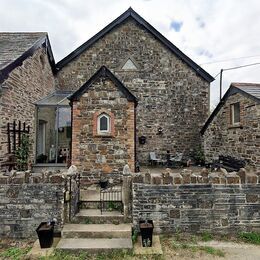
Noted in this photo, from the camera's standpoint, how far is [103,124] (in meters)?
7.80

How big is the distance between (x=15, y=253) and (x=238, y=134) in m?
8.78

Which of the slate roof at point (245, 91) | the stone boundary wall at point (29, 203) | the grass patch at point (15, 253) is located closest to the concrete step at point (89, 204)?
the stone boundary wall at point (29, 203)

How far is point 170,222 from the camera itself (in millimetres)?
5066

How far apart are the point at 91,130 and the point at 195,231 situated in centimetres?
443

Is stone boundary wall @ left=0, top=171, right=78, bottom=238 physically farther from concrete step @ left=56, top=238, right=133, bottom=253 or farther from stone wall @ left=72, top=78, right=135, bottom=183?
stone wall @ left=72, top=78, right=135, bottom=183

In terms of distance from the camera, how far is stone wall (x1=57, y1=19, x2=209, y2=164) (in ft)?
43.0

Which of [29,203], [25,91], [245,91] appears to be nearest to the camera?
[29,203]

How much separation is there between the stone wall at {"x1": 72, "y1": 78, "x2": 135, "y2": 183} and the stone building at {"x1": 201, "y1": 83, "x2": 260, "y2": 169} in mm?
4767

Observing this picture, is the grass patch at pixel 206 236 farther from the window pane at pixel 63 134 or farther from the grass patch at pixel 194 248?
the window pane at pixel 63 134

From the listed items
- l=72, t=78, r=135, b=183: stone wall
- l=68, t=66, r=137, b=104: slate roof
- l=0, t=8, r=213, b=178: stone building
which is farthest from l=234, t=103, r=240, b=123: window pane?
l=72, t=78, r=135, b=183: stone wall

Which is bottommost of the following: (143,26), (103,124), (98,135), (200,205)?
(200,205)

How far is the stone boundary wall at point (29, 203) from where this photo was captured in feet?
16.5

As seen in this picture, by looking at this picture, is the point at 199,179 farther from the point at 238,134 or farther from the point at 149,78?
the point at 149,78

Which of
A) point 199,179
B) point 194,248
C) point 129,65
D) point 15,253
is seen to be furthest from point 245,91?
point 15,253
